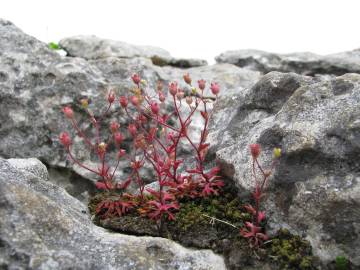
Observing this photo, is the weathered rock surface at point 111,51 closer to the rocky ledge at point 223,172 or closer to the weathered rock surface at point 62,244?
the rocky ledge at point 223,172

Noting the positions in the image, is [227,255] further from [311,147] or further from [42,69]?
[42,69]

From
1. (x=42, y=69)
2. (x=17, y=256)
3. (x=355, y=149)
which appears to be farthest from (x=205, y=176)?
(x=42, y=69)

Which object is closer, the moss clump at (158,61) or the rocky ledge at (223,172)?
the rocky ledge at (223,172)

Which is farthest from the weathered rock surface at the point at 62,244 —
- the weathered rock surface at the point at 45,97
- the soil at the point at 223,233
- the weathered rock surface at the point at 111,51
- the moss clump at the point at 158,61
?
the moss clump at the point at 158,61

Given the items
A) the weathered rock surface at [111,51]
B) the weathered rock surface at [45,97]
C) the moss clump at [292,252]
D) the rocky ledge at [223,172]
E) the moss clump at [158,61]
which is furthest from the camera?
the moss clump at [158,61]

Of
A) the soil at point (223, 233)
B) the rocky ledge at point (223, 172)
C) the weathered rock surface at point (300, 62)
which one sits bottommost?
the soil at point (223, 233)

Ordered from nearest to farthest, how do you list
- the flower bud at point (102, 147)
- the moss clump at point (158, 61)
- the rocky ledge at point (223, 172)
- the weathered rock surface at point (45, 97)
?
1. the rocky ledge at point (223, 172)
2. the flower bud at point (102, 147)
3. the weathered rock surface at point (45, 97)
4. the moss clump at point (158, 61)

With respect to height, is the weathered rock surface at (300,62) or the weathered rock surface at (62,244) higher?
the weathered rock surface at (300,62)

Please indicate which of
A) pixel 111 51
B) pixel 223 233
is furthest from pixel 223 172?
pixel 111 51

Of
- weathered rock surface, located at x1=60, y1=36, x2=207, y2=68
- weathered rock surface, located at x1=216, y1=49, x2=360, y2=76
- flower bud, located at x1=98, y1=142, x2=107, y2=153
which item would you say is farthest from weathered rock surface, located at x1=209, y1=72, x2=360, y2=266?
weathered rock surface, located at x1=216, y1=49, x2=360, y2=76
